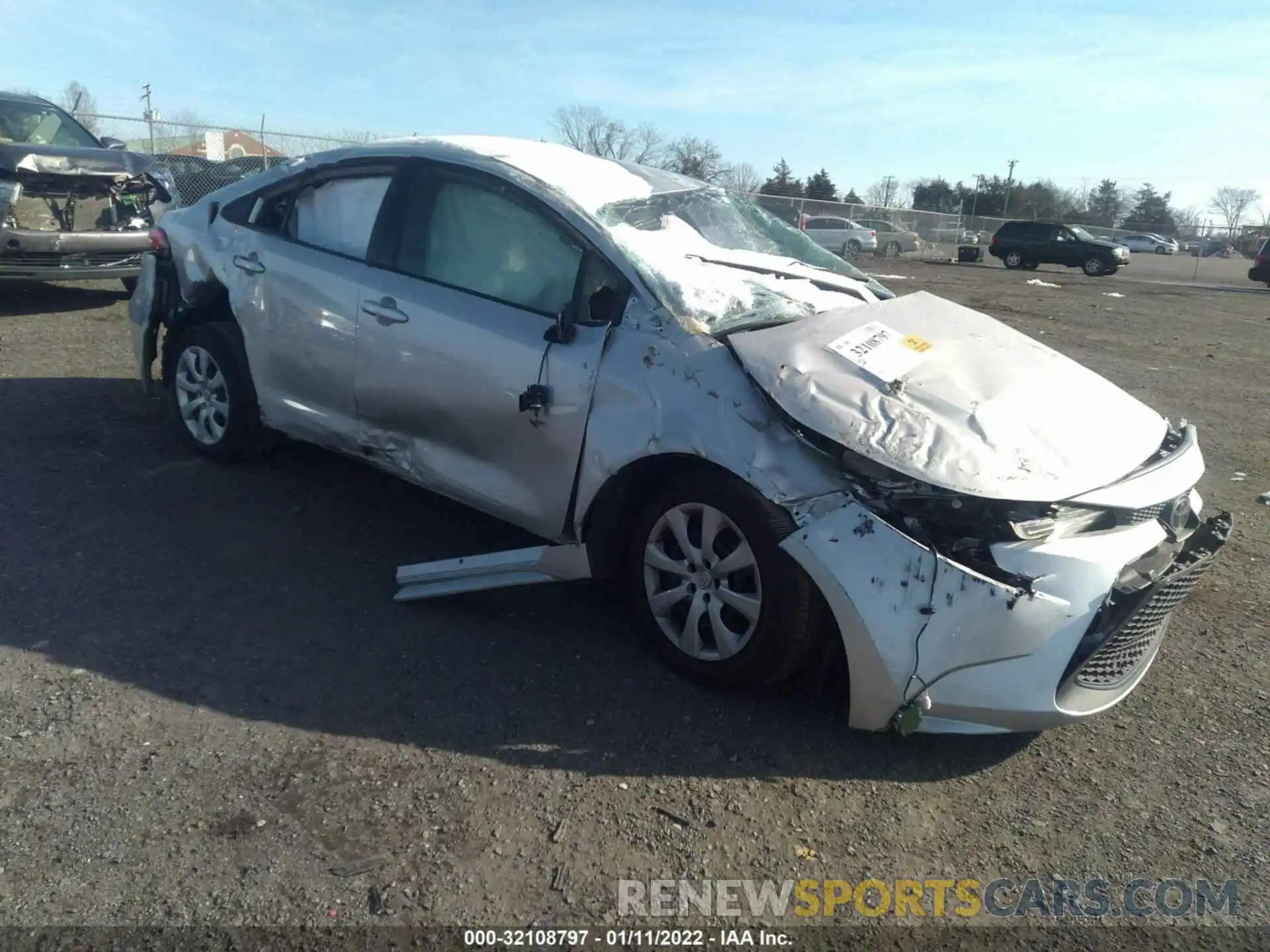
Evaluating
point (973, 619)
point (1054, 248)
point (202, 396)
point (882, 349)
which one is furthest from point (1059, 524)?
point (1054, 248)

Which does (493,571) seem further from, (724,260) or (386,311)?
(724,260)

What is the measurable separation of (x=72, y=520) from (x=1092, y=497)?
429cm

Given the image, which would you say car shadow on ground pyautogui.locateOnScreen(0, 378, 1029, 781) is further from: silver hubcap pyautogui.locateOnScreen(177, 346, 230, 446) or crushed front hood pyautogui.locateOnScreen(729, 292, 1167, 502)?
crushed front hood pyautogui.locateOnScreen(729, 292, 1167, 502)

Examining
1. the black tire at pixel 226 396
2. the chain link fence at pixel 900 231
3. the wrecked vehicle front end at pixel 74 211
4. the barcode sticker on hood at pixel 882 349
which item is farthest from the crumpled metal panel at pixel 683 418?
the chain link fence at pixel 900 231

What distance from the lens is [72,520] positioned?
15.1 ft

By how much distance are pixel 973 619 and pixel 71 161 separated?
9704 millimetres

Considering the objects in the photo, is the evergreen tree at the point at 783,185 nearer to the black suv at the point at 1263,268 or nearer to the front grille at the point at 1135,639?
the black suv at the point at 1263,268

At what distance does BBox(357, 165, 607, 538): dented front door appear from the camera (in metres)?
3.70

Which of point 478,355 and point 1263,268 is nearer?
point 478,355

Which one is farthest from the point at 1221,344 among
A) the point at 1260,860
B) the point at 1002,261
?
the point at 1002,261

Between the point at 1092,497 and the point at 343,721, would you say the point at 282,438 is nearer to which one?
the point at 343,721

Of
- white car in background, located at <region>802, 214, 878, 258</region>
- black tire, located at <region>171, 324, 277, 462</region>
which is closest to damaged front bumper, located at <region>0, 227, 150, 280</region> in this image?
black tire, located at <region>171, 324, 277, 462</region>

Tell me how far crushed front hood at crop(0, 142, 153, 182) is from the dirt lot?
5774 mm

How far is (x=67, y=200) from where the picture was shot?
368 inches
